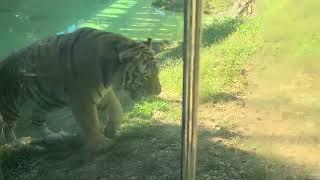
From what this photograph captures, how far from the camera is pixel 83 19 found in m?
2.28

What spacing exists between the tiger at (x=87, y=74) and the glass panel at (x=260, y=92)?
0.26m

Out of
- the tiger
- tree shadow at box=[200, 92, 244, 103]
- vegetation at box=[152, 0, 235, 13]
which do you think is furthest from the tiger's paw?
vegetation at box=[152, 0, 235, 13]

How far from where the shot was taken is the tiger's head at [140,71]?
7.43ft

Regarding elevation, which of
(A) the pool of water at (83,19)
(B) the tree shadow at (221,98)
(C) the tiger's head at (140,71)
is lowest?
(B) the tree shadow at (221,98)

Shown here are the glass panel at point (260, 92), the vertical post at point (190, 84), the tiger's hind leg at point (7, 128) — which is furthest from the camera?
the tiger's hind leg at point (7, 128)

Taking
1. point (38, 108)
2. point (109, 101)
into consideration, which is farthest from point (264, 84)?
point (38, 108)

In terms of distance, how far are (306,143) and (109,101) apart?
89 cm

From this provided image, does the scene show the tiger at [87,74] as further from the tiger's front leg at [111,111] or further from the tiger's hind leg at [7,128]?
the tiger's hind leg at [7,128]

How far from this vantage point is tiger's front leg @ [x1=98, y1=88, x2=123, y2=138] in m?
2.32

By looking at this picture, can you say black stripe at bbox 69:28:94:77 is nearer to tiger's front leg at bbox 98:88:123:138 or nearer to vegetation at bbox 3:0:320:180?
tiger's front leg at bbox 98:88:123:138

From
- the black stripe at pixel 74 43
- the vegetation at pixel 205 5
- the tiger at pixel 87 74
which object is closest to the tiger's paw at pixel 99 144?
the tiger at pixel 87 74

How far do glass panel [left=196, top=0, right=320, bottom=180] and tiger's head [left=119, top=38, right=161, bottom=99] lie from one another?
0.20 meters

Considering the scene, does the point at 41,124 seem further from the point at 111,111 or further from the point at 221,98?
the point at 221,98

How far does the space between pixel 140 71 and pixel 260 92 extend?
51cm
